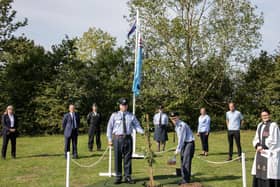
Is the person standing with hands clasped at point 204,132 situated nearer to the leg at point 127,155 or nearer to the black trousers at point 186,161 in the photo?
the black trousers at point 186,161

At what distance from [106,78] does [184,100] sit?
5689mm

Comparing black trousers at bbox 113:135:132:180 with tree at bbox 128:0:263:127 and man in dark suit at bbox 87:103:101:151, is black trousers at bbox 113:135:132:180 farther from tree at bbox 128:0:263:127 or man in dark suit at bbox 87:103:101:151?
tree at bbox 128:0:263:127

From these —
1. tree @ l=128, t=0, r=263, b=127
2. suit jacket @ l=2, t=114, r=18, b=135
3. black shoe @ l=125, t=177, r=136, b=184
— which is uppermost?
tree @ l=128, t=0, r=263, b=127

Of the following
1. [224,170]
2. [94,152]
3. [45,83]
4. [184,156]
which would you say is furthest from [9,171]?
[45,83]

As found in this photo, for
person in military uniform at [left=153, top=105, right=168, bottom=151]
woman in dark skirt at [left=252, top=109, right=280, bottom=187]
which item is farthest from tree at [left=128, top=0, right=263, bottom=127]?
woman in dark skirt at [left=252, top=109, right=280, bottom=187]

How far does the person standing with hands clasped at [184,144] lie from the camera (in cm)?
979

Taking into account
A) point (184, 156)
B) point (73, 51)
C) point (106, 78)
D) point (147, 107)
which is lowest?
point (184, 156)

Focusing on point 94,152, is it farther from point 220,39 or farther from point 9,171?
point 220,39

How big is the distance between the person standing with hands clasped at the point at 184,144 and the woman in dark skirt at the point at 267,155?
5.63ft

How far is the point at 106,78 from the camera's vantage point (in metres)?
30.2

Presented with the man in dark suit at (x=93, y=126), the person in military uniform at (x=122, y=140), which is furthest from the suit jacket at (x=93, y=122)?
the person in military uniform at (x=122, y=140)

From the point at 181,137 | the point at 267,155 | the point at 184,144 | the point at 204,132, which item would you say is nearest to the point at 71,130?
the point at 204,132

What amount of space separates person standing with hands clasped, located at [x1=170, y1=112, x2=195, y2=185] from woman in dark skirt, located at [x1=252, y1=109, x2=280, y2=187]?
5.63ft

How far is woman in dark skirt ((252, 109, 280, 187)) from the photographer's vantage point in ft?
26.8
